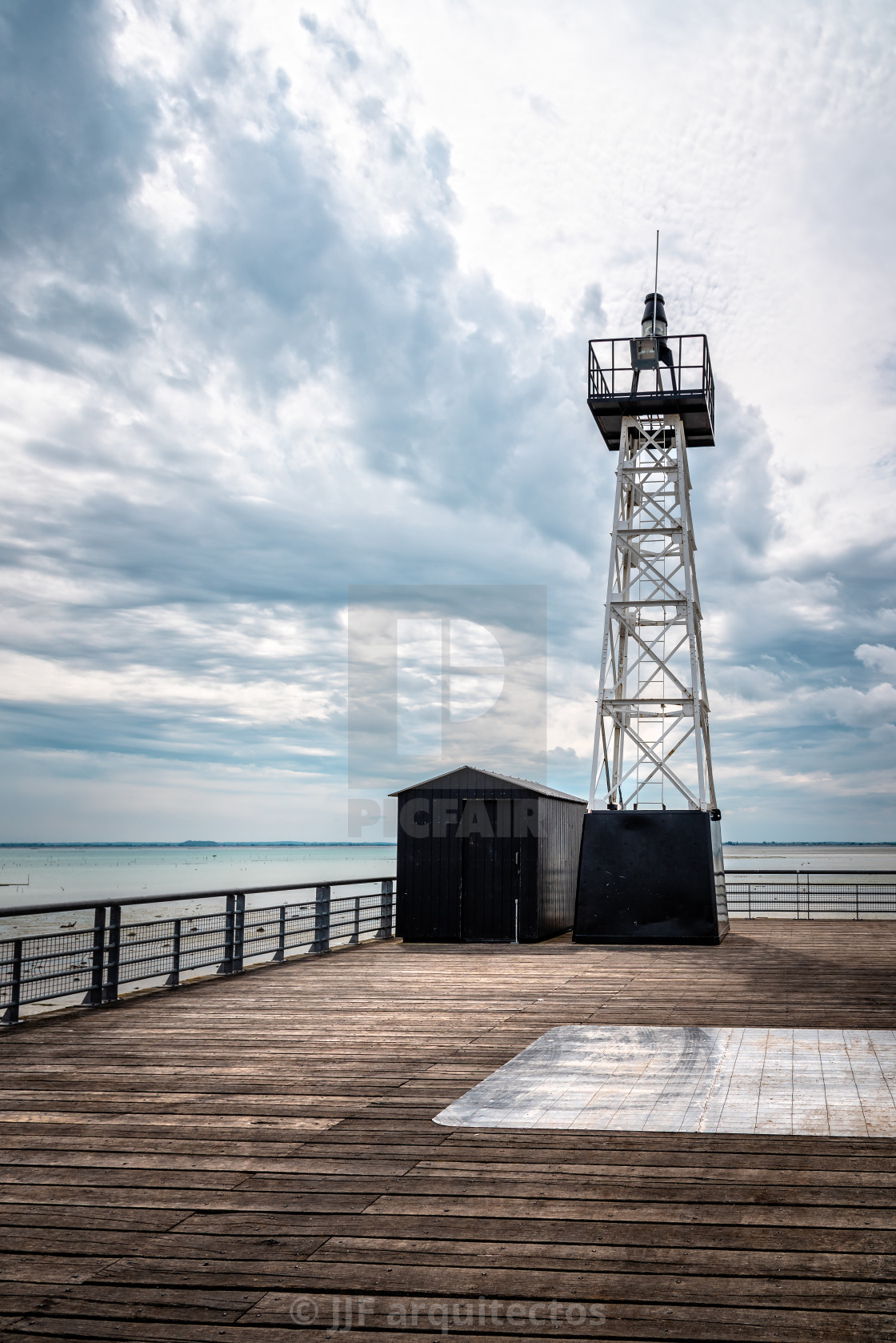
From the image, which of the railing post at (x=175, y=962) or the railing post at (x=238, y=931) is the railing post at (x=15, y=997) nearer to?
the railing post at (x=175, y=962)

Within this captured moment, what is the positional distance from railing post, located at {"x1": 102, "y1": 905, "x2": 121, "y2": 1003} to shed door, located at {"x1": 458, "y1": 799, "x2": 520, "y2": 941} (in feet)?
23.4

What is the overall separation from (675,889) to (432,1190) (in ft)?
40.5

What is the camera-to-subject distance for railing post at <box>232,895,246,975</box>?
478 inches

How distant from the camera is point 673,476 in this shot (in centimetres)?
1883

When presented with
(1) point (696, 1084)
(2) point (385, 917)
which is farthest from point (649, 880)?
(1) point (696, 1084)

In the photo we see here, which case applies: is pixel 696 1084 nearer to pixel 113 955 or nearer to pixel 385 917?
pixel 113 955

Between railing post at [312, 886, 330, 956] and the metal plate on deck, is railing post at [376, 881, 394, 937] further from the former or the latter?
the metal plate on deck

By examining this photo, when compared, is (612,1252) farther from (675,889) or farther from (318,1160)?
(675,889)

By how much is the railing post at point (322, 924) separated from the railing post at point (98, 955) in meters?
4.62

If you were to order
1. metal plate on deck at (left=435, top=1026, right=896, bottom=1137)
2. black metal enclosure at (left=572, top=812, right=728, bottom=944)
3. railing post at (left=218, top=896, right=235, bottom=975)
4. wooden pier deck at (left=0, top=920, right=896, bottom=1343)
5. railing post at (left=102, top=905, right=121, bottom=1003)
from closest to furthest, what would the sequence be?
wooden pier deck at (left=0, top=920, right=896, bottom=1343), metal plate on deck at (left=435, top=1026, right=896, bottom=1137), railing post at (left=102, top=905, right=121, bottom=1003), railing post at (left=218, top=896, right=235, bottom=975), black metal enclosure at (left=572, top=812, right=728, bottom=944)

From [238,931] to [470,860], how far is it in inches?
200

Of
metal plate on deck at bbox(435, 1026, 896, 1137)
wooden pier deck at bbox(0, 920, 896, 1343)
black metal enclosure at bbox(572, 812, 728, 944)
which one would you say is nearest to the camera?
wooden pier deck at bbox(0, 920, 896, 1343)

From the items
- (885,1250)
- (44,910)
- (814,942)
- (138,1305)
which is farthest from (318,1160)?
(814,942)

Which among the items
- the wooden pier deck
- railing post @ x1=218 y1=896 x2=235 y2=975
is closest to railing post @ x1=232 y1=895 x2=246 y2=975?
railing post @ x1=218 y1=896 x2=235 y2=975
